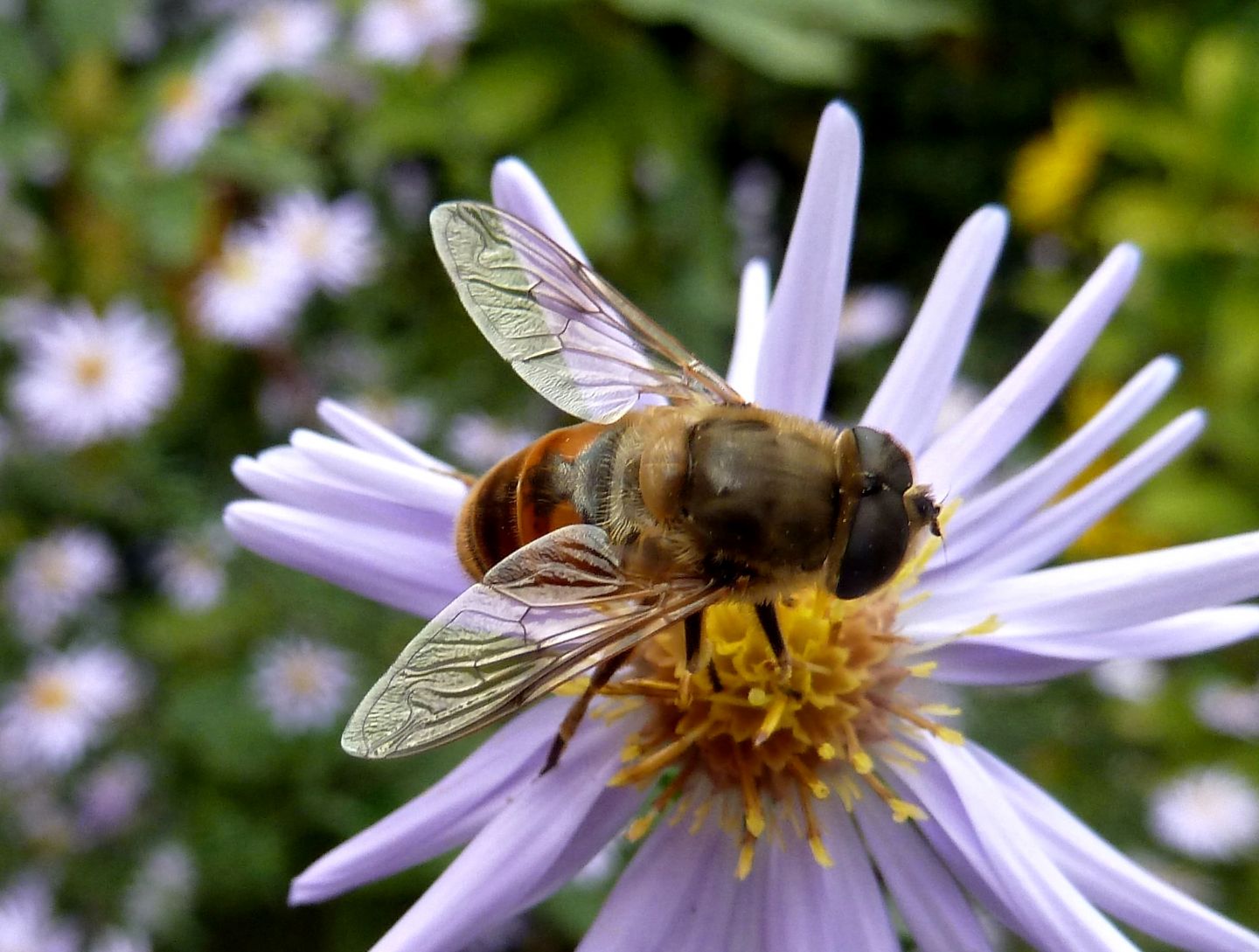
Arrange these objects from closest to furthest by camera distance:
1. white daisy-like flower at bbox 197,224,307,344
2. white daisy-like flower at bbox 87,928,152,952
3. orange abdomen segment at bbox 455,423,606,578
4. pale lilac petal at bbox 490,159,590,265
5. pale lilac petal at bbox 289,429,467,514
Result: orange abdomen segment at bbox 455,423,606,578
pale lilac petal at bbox 289,429,467,514
pale lilac petal at bbox 490,159,590,265
white daisy-like flower at bbox 87,928,152,952
white daisy-like flower at bbox 197,224,307,344

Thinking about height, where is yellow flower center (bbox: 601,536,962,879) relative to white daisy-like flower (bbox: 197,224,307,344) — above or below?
above

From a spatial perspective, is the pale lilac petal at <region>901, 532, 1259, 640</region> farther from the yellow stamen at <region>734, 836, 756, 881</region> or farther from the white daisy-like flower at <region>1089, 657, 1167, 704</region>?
the white daisy-like flower at <region>1089, 657, 1167, 704</region>

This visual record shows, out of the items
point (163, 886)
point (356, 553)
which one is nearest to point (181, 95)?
point (163, 886)

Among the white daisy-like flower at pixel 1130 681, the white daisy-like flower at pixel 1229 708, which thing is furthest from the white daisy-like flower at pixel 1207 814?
the white daisy-like flower at pixel 1130 681

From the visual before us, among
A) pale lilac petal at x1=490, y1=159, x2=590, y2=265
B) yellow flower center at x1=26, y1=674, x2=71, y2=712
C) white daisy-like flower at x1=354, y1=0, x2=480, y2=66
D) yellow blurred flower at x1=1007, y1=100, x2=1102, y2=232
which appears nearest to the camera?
pale lilac petal at x1=490, y1=159, x2=590, y2=265

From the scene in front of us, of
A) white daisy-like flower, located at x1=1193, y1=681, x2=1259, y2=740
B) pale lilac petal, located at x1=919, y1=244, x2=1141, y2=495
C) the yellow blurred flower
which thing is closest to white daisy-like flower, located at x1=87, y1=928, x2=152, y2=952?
pale lilac petal, located at x1=919, y1=244, x2=1141, y2=495

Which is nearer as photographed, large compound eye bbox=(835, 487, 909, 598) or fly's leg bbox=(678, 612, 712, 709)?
large compound eye bbox=(835, 487, 909, 598)

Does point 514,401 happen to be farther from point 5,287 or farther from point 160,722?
point 5,287
